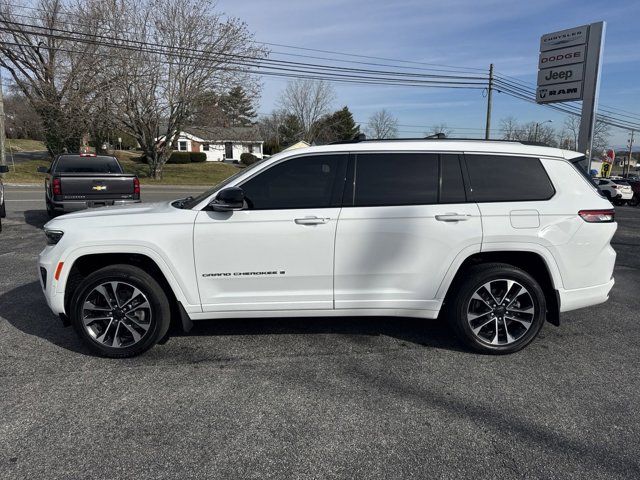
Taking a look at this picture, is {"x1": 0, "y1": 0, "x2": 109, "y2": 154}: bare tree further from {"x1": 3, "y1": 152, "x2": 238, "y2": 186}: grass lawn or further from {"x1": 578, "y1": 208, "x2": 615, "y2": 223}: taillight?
{"x1": 578, "y1": 208, "x2": 615, "y2": 223}: taillight

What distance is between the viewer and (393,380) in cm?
355

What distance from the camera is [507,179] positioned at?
401cm

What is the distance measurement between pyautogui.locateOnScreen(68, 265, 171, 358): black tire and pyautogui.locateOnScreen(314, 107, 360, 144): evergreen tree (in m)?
53.7

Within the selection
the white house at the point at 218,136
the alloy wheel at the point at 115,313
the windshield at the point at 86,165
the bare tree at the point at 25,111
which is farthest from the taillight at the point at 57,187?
the bare tree at the point at 25,111

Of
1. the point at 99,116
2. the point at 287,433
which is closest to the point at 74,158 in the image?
the point at 287,433

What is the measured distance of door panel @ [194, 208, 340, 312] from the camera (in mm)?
3781

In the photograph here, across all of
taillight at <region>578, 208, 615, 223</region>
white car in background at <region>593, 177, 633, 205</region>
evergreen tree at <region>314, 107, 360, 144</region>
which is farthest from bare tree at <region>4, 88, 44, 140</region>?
white car in background at <region>593, 177, 633, 205</region>

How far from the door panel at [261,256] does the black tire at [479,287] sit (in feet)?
3.77

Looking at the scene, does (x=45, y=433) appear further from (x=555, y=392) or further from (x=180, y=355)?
(x=555, y=392)

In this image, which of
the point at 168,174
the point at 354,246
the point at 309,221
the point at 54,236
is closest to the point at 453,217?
the point at 354,246

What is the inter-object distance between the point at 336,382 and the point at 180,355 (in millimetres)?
1425

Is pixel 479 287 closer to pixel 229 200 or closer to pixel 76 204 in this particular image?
pixel 229 200

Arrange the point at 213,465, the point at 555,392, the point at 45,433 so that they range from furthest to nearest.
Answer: the point at 555,392 → the point at 45,433 → the point at 213,465

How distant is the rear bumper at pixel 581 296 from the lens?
13.2 ft
